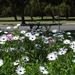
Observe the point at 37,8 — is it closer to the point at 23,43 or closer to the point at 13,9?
Answer: the point at 13,9

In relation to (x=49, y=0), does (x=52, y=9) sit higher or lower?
lower

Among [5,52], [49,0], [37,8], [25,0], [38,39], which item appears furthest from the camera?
[37,8]

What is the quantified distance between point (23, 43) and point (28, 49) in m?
0.21

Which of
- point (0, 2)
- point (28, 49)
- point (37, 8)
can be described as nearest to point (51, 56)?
point (28, 49)

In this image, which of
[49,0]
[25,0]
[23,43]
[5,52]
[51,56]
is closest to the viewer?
[51,56]

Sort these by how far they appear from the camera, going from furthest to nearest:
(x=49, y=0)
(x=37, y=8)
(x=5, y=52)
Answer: (x=37, y=8), (x=49, y=0), (x=5, y=52)

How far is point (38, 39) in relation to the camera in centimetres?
436

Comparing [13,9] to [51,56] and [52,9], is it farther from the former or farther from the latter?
[51,56]

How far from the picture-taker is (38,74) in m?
2.56

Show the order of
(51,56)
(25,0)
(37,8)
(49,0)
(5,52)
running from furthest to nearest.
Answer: (37,8)
(25,0)
(49,0)
(5,52)
(51,56)

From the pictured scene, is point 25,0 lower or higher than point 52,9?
higher

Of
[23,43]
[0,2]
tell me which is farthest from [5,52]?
[0,2]

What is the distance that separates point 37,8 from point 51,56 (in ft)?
115

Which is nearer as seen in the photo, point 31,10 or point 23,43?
point 23,43
